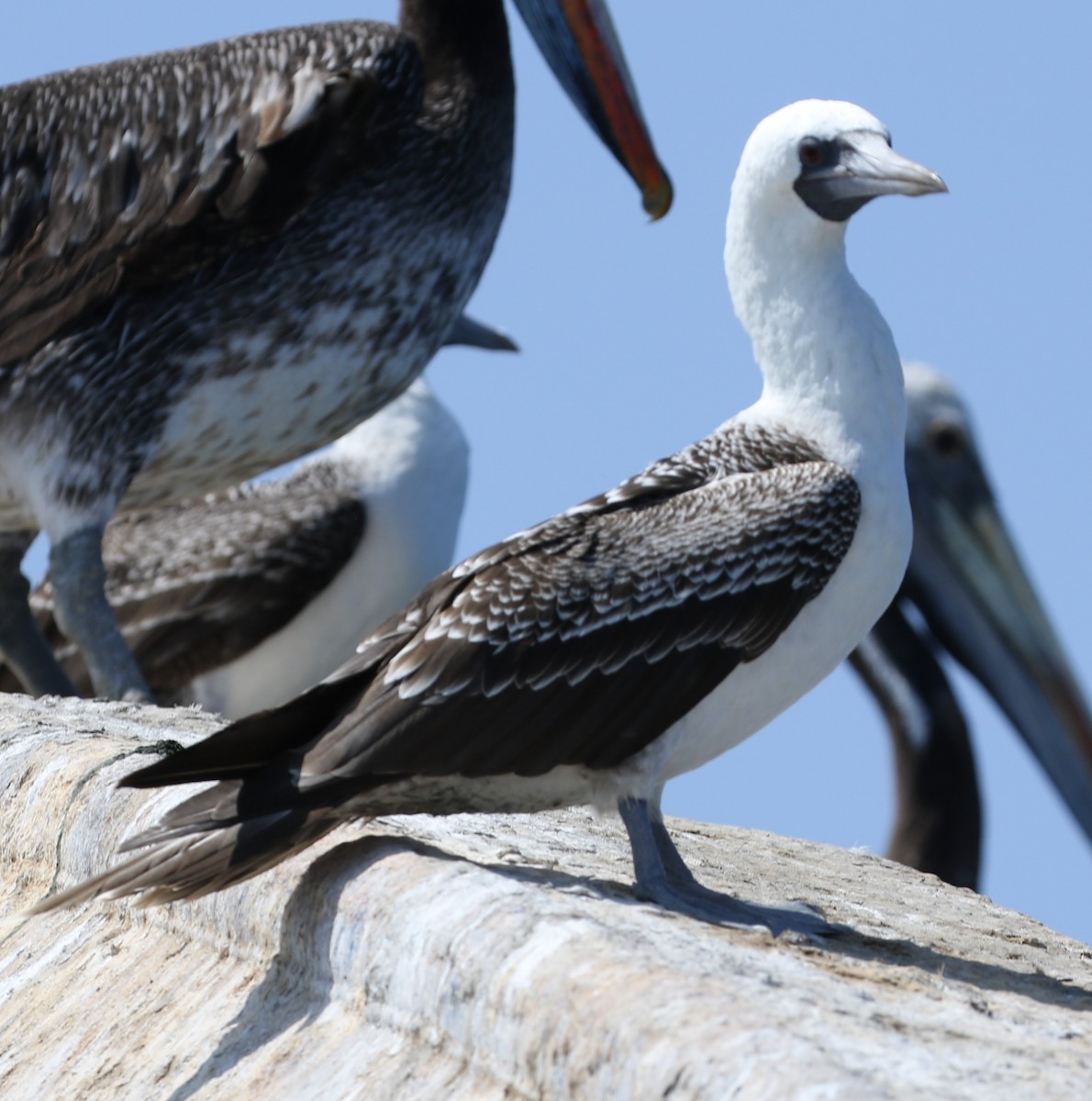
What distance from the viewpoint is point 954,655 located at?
31.0ft

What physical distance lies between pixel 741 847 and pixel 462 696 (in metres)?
1.94

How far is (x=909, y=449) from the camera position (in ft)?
31.5

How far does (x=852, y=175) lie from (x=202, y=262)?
2.61 meters

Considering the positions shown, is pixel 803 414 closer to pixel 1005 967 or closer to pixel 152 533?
pixel 1005 967

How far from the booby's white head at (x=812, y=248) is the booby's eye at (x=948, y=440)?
5.41 metres

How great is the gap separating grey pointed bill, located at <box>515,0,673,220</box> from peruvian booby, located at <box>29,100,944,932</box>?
10.8 feet

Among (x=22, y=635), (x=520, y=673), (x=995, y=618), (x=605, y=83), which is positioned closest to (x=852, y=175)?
(x=520, y=673)

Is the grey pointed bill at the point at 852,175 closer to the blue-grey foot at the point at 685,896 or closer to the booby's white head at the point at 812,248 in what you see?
the booby's white head at the point at 812,248

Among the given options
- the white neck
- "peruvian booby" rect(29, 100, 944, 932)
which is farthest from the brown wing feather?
"peruvian booby" rect(29, 100, 944, 932)

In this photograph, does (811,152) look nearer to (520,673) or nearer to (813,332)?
(813,332)

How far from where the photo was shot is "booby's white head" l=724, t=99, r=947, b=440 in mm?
4133

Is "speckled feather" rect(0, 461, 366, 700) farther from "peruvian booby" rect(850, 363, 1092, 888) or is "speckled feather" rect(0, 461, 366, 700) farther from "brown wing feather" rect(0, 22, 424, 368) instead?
"peruvian booby" rect(850, 363, 1092, 888)

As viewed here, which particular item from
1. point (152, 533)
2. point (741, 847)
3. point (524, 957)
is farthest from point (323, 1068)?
point (152, 533)

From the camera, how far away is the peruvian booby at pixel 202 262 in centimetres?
617
